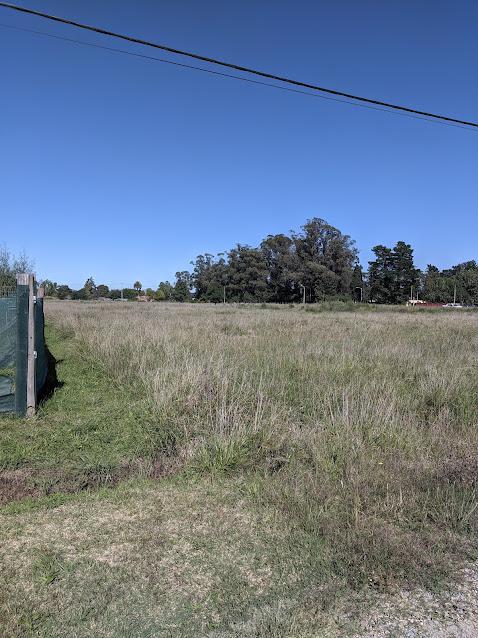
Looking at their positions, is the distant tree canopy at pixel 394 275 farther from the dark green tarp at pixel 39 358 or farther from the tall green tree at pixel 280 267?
the dark green tarp at pixel 39 358

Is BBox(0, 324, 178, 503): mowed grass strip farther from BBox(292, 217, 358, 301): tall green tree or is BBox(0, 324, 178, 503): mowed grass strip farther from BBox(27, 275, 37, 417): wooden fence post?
BBox(292, 217, 358, 301): tall green tree

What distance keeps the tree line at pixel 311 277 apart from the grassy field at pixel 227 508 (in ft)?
277

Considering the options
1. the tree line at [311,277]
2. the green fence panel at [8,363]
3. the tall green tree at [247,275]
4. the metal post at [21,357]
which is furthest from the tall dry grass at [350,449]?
the tall green tree at [247,275]

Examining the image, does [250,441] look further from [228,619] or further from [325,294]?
[325,294]

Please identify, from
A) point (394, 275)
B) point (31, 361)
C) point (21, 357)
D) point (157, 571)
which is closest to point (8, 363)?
point (21, 357)

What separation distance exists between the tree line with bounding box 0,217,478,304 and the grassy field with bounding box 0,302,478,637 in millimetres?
84292

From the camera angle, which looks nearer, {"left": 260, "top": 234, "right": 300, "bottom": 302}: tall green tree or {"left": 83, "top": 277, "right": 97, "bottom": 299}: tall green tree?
{"left": 260, "top": 234, "right": 300, "bottom": 302}: tall green tree

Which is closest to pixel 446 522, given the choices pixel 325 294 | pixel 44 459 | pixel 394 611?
pixel 394 611

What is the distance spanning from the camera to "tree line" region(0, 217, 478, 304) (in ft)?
343

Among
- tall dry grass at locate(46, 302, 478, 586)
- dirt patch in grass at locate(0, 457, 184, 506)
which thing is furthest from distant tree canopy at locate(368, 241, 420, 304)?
dirt patch in grass at locate(0, 457, 184, 506)

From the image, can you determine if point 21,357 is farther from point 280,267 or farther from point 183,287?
point 183,287

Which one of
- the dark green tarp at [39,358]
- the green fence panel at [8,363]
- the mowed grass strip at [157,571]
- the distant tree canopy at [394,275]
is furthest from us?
the distant tree canopy at [394,275]

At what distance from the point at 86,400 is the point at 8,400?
152cm

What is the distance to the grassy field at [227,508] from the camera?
2.85 metres
